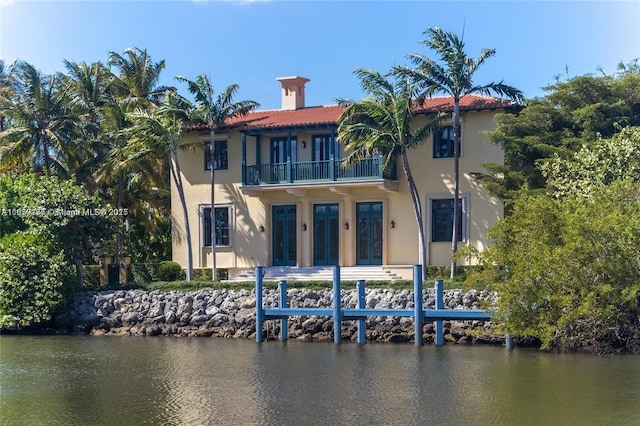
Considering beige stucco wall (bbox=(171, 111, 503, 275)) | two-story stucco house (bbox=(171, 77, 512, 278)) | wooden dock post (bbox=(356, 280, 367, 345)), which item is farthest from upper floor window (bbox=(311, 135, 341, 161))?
wooden dock post (bbox=(356, 280, 367, 345))

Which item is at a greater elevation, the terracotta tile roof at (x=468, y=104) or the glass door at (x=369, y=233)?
the terracotta tile roof at (x=468, y=104)

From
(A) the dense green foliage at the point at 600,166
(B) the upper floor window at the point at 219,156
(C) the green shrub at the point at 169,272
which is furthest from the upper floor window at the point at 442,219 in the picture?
(C) the green shrub at the point at 169,272

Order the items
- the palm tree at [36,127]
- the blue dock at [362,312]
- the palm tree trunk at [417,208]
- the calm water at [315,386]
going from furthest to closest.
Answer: the palm tree at [36,127]
the palm tree trunk at [417,208]
the blue dock at [362,312]
the calm water at [315,386]

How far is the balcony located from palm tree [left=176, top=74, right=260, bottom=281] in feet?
5.81

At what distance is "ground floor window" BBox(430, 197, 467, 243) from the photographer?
113 ft

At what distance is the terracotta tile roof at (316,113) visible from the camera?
111 ft

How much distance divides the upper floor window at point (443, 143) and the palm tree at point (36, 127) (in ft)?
49.9

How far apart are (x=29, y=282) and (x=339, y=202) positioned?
1176cm

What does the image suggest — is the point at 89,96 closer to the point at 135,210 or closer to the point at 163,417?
the point at 135,210

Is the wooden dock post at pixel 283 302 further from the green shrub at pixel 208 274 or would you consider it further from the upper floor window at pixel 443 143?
the upper floor window at pixel 443 143

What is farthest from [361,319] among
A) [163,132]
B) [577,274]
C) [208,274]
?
[163,132]

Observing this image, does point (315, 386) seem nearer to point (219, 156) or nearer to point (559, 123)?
point (559, 123)

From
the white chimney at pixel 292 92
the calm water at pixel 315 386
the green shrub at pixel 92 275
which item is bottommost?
the calm water at pixel 315 386

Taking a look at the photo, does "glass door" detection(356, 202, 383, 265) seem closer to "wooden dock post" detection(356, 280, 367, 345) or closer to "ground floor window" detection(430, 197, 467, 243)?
"ground floor window" detection(430, 197, 467, 243)
